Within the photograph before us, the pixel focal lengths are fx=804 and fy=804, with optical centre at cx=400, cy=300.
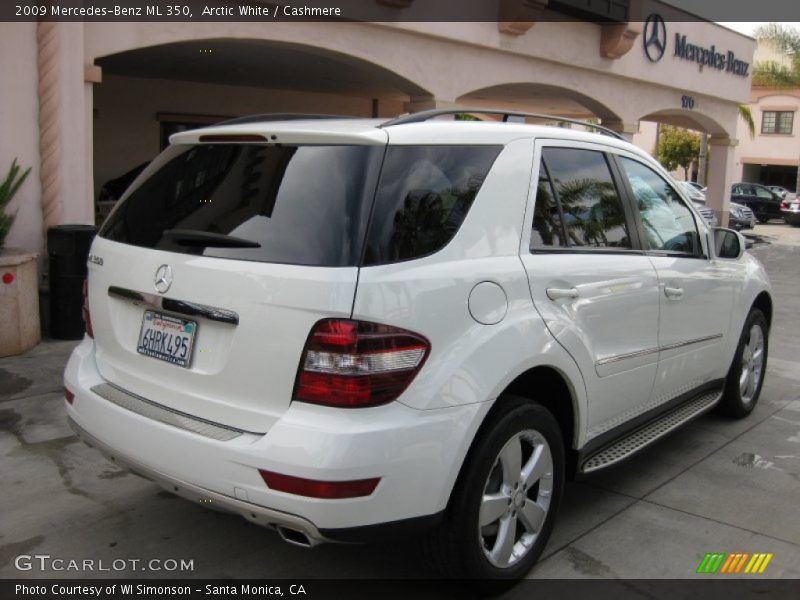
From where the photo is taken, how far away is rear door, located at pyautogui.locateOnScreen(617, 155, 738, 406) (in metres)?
4.20

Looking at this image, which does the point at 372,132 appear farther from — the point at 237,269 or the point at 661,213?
the point at 661,213

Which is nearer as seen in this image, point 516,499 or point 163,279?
point 163,279

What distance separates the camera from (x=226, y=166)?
3088 millimetres

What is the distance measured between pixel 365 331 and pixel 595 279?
4.59 ft

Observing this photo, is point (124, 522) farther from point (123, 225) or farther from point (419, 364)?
point (419, 364)

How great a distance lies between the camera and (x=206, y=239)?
291cm

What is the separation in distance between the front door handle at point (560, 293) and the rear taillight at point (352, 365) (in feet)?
2.83

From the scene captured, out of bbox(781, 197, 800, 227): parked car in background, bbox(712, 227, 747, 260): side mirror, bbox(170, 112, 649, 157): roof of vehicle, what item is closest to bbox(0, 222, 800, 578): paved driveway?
bbox(712, 227, 747, 260): side mirror

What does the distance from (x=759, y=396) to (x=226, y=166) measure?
4744mm

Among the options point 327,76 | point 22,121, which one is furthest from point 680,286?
point 327,76

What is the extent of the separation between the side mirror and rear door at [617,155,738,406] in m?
0.09

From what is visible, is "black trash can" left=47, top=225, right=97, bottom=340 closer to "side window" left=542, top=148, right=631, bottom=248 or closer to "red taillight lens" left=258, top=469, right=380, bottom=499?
"side window" left=542, top=148, right=631, bottom=248

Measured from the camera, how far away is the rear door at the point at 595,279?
11.0 feet

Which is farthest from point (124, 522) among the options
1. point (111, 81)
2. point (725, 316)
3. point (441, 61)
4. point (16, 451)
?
point (111, 81)
